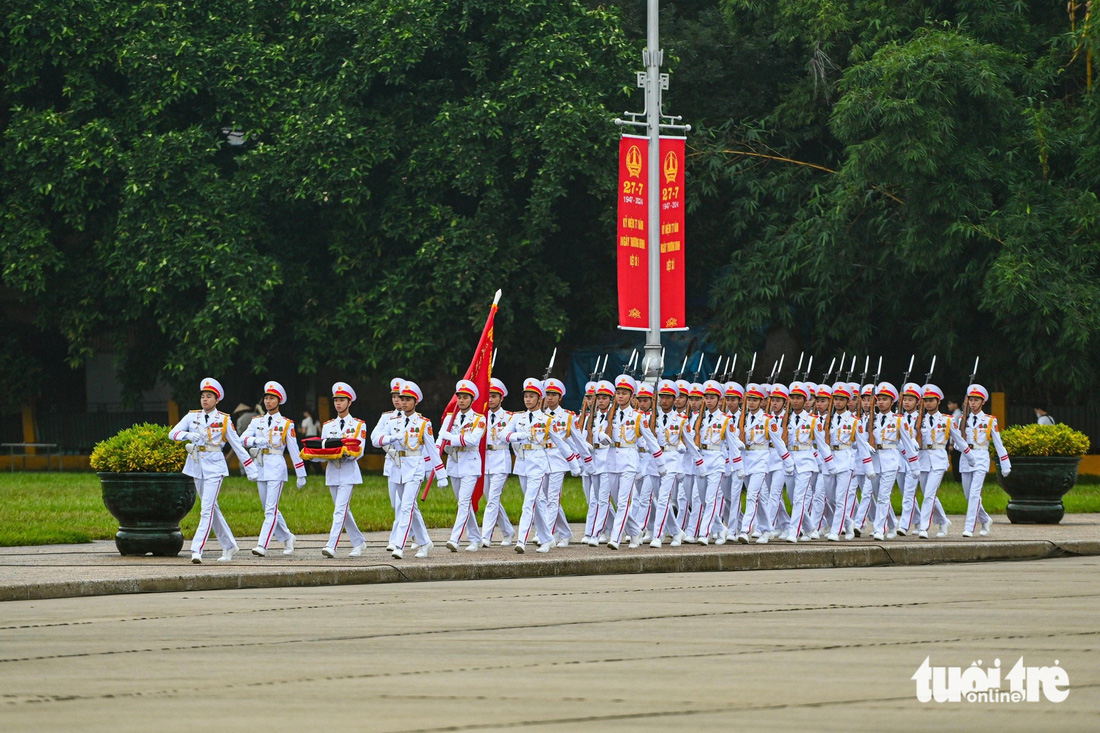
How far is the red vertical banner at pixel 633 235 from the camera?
24.0 meters

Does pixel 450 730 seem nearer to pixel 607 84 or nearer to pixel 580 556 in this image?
pixel 580 556

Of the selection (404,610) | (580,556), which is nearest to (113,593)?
(404,610)

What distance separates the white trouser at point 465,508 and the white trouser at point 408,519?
0.71m

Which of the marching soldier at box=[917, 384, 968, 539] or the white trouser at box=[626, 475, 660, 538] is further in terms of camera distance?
the marching soldier at box=[917, 384, 968, 539]

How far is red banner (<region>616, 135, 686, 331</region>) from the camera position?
2408cm

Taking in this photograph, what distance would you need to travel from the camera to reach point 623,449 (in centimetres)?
1827

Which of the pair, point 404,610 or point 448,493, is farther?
point 448,493

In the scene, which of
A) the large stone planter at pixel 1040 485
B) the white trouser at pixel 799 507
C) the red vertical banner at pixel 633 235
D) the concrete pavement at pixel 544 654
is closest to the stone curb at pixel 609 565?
the concrete pavement at pixel 544 654

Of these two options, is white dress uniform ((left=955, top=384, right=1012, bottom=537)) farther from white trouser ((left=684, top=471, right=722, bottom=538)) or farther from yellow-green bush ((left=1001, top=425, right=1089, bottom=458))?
white trouser ((left=684, top=471, right=722, bottom=538))

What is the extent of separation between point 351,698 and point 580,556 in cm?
833

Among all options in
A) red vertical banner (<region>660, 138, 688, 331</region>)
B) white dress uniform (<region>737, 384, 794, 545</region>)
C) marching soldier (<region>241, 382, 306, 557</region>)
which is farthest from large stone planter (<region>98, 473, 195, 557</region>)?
red vertical banner (<region>660, 138, 688, 331</region>)

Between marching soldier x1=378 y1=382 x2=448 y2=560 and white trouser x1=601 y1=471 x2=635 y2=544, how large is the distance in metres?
2.27

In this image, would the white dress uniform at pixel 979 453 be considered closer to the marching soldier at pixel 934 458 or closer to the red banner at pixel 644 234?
the marching soldier at pixel 934 458

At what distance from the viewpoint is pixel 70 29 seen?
3192 centimetres
